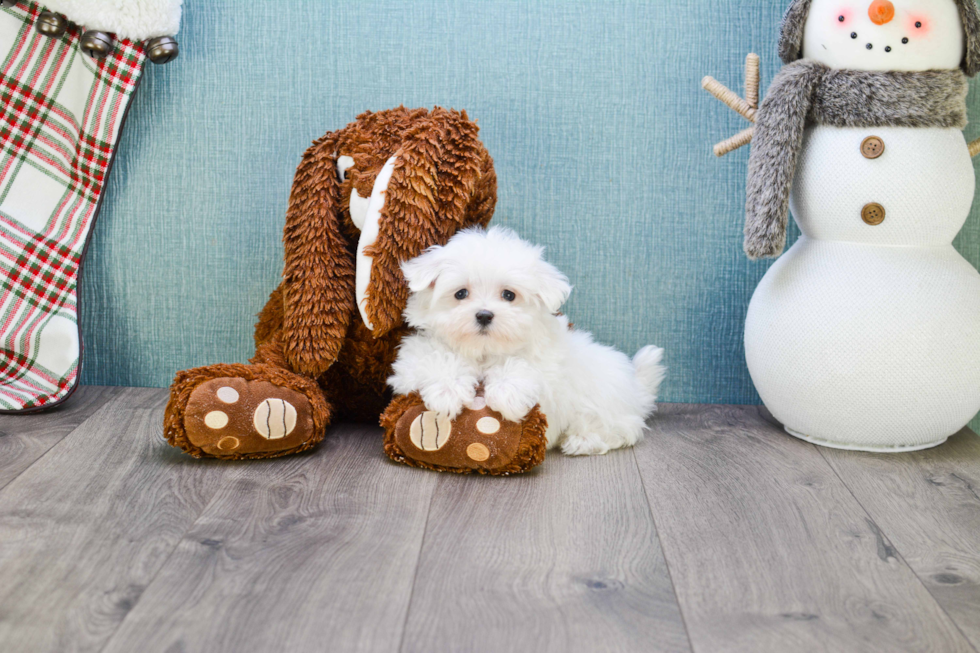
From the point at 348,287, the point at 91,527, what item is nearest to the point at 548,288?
the point at 348,287

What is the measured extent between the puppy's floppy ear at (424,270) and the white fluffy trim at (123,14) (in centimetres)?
63

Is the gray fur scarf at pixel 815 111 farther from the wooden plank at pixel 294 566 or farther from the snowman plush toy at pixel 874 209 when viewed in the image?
the wooden plank at pixel 294 566

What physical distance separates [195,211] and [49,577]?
2.74 feet

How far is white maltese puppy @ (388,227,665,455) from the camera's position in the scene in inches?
47.3

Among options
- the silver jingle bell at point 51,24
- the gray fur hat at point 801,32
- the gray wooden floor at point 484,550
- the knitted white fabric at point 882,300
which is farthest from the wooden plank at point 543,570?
the silver jingle bell at point 51,24

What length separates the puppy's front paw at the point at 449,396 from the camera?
121 centimetres

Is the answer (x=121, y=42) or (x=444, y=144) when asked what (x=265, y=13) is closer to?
(x=121, y=42)

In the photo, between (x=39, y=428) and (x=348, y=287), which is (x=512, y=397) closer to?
(x=348, y=287)

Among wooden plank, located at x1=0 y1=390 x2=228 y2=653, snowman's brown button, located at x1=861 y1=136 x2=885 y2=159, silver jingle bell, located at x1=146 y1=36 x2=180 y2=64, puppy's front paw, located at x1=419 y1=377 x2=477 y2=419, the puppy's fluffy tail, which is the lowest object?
Answer: wooden plank, located at x1=0 y1=390 x2=228 y2=653

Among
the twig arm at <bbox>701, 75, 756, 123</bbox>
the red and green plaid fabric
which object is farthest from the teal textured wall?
the twig arm at <bbox>701, 75, 756, 123</bbox>

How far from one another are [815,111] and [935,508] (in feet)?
1.95

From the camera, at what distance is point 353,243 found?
4.50 feet

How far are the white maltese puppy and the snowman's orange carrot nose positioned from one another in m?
0.58

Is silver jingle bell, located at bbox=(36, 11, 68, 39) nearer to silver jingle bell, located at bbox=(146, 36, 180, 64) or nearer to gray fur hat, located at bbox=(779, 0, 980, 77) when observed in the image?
silver jingle bell, located at bbox=(146, 36, 180, 64)
